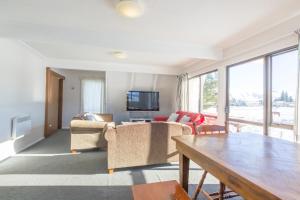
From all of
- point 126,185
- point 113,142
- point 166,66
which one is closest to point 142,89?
point 166,66

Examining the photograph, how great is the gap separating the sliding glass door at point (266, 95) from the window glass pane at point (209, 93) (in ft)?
2.25

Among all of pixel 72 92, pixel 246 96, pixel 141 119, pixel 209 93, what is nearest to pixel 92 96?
pixel 72 92

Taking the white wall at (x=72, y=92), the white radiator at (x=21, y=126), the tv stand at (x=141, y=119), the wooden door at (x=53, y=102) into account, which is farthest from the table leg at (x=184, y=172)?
the white wall at (x=72, y=92)

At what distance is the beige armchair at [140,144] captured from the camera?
289 cm

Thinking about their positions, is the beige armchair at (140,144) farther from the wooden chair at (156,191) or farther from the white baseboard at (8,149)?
the white baseboard at (8,149)

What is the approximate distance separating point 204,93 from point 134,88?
250cm

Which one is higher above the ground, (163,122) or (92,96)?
(92,96)

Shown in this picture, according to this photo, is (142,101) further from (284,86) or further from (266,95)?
(284,86)

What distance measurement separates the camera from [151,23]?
2898 mm

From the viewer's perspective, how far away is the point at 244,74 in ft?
12.8

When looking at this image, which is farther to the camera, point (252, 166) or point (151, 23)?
point (151, 23)

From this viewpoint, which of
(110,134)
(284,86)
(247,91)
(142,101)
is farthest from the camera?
(142,101)

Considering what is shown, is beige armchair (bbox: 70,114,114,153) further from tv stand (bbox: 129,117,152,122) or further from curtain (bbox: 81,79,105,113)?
curtain (bbox: 81,79,105,113)

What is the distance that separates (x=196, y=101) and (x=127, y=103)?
2351mm
